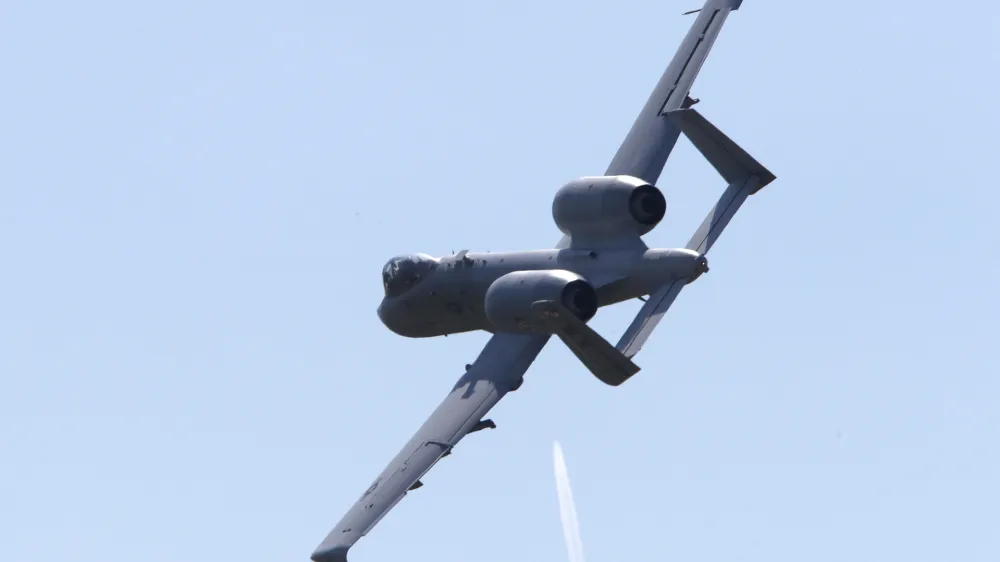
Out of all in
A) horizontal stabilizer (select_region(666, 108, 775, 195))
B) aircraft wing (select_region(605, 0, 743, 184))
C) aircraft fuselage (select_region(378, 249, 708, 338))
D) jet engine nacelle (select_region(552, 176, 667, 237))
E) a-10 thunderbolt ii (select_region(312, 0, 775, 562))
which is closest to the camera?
a-10 thunderbolt ii (select_region(312, 0, 775, 562))

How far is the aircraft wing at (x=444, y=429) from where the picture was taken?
229 feet

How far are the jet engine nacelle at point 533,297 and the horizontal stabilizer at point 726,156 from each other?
5.29 m

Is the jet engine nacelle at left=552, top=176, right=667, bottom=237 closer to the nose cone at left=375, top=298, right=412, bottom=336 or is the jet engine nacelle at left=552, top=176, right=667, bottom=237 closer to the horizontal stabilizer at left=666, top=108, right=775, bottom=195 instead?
the horizontal stabilizer at left=666, top=108, right=775, bottom=195

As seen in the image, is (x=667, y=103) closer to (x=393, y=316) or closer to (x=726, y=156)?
(x=726, y=156)

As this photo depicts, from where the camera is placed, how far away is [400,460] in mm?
71812

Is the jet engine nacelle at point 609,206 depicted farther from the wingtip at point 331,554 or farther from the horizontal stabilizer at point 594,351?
the wingtip at point 331,554

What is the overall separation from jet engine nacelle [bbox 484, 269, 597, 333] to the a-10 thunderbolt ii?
3 cm

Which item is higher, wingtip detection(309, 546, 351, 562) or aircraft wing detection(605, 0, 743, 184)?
aircraft wing detection(605, 0, 743, 184)

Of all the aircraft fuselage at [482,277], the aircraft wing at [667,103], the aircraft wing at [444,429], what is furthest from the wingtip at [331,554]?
the aircraft wing at [667,103]

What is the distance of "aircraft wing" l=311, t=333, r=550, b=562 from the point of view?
2744 inches

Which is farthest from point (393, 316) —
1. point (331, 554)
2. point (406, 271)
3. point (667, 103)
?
point (331, 554)

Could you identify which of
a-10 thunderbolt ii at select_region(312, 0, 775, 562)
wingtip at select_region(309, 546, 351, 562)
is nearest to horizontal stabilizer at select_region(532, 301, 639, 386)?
a-10 thunderbolt ii at select_region(312, 0, 775, 562)

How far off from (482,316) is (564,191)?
15.2 ft

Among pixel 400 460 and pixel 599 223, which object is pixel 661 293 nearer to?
pixel 599 223
